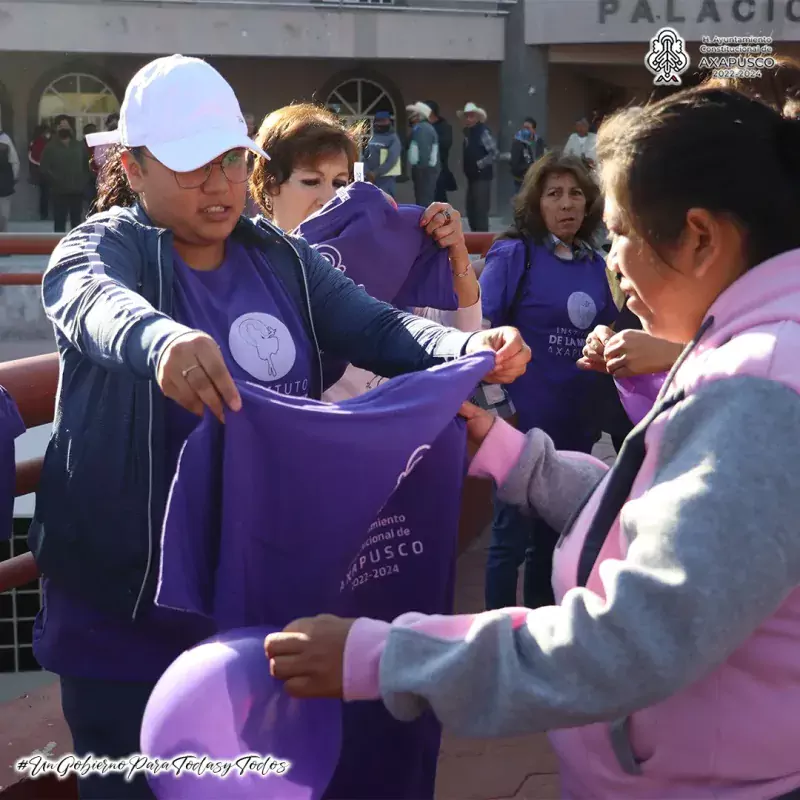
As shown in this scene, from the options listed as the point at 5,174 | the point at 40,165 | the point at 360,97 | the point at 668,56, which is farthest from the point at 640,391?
the point at 360,97

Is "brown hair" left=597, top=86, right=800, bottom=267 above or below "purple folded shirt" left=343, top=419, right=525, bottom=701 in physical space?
above

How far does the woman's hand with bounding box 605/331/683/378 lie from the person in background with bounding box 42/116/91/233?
15.4m

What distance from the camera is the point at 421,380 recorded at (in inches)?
68.2

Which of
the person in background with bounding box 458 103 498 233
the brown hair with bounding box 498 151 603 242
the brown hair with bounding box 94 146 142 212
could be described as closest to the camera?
the brown hair with bounding box 94 146 142 212

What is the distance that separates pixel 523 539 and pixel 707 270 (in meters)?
2.78

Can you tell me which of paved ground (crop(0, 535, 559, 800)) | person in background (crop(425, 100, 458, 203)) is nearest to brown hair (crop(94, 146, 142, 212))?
paved ground (crop(0, 535, 559, 800))

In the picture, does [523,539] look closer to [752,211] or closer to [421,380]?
[421,380]

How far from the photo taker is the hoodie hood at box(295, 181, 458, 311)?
9.05 ft

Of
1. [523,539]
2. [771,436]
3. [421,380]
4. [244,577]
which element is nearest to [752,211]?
[771,436]

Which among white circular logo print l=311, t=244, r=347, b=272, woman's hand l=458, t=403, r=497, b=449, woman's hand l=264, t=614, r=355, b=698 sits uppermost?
white circular logo print l=311, t=244, r=347, b=272

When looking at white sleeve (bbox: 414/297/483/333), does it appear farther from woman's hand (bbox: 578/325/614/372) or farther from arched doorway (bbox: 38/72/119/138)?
arched doorway (bbox: 38/72/119/138)

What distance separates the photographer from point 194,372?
1.45 m

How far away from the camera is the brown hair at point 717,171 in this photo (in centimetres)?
134

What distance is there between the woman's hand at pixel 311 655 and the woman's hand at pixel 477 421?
59 centimetres
